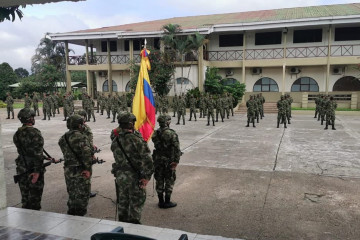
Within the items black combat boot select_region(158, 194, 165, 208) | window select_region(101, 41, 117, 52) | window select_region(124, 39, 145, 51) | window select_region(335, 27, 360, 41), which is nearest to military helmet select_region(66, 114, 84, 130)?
black combat boot select_region(158, 194, 165, 208)

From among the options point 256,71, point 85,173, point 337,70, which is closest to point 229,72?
point 256,71

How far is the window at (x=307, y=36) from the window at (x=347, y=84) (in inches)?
127

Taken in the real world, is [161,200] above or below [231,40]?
below

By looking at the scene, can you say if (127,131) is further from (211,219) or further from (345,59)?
(345,59)

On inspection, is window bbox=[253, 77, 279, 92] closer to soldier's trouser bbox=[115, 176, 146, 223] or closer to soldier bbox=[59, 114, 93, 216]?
soldier bbox=[59, 114, 93, 216]

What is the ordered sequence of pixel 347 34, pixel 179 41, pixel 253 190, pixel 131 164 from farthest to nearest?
pixel 347 34, pixel 179 41, pixel 253 190, pixel 131 164

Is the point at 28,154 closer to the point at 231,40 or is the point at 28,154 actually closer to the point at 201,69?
the point at 201,69

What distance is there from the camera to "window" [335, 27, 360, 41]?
20094 mm

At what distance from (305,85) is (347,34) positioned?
4233mm

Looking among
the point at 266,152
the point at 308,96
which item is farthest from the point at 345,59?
Answer: the point at 266,152

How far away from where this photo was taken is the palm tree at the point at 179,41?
776 inches

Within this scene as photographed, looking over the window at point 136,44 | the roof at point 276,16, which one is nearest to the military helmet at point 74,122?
the roof at point 276,16

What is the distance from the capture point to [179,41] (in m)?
20.0

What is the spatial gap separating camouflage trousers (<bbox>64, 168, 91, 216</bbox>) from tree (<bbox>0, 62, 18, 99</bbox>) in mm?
36181
